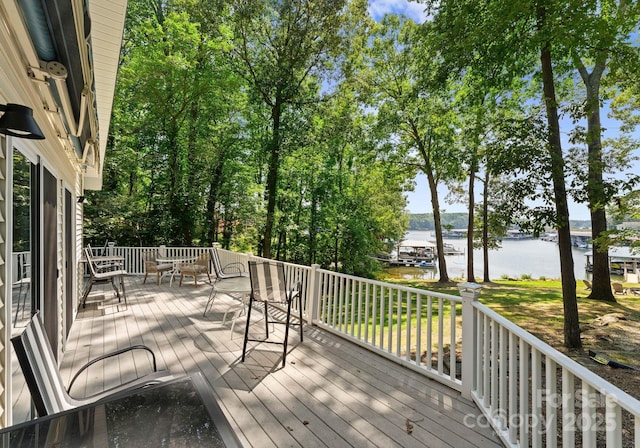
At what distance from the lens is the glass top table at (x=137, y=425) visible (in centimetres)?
112

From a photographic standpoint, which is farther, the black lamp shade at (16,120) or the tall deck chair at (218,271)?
the tall deck chair at (218,271)

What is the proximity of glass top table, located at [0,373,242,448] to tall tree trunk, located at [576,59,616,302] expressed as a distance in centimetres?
589

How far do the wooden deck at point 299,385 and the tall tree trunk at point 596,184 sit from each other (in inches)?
156

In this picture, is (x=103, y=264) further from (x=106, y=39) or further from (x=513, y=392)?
(x=513, y=392)

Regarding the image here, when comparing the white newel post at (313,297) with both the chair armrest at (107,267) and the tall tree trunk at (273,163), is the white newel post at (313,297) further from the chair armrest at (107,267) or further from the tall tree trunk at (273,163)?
the tall tree trunk at (273,163)

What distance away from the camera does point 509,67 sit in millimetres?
5348

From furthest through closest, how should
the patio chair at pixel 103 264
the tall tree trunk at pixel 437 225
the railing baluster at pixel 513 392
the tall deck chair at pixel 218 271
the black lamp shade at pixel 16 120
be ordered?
the tall tree trunk at pixel 437 225
the patio chair at pixel 103 264
the tall deck chair at pixel 218 271
the railing baluster at pixel 513 392
the black lamp shade at pixel 16 120

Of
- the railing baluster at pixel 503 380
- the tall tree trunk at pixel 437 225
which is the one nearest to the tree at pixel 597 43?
the railing baluster at pixel 503 380

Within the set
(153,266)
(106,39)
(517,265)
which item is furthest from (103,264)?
(517,265)

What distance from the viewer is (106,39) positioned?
218cm

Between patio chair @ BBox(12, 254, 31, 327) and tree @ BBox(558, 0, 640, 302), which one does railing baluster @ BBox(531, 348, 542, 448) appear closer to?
patio chair @ BBox(12, 254, 31, 327)

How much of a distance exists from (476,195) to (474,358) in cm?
1385

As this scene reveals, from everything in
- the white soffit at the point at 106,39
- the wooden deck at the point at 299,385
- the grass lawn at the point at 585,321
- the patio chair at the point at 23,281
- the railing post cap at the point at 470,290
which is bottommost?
the grass lawn at the point at 585,321

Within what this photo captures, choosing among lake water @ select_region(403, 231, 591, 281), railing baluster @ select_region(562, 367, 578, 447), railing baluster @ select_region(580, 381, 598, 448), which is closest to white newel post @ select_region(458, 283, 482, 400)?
railing baluster @ select_region(562, 367, 578, 447)
